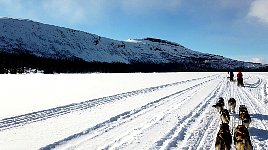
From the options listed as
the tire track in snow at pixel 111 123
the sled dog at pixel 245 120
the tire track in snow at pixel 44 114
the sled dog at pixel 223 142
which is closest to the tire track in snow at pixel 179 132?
the sled dog at pixel 223 142

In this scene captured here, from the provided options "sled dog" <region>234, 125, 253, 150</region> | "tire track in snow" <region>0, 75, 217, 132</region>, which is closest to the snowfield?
"tire track in snow" <region>0, 75, 217, 132</region>

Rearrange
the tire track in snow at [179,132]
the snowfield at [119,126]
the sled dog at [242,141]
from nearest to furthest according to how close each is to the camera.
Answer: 1. the sled dog at [242,141]
2. the tire track in snow at [179,132]
3. the snowfield at [119,126]

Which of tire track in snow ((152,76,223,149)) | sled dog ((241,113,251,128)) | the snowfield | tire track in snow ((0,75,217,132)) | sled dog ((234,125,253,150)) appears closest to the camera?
sled dog ((234,125,253,150))

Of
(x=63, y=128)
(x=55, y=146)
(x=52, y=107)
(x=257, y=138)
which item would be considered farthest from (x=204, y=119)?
(x=52, y=107)

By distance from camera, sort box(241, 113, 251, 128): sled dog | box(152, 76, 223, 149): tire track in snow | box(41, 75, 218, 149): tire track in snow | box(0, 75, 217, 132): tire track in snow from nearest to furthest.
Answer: box(152, 76, 223, 149): tire track in snow
box(41, 75, 218, 149): tire track in snow
box(241, 113, 251, 128): sled dog
box(0, 75, 217, 132): tire track in snow

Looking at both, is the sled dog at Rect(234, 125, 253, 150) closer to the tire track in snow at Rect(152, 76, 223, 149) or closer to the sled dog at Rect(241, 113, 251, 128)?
the tire track in snow at Rect(152, 76, 223, 149)

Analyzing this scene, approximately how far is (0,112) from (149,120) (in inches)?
241

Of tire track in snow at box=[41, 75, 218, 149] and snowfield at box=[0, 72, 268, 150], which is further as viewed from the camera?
tire track in snow at box=[41, 75, 218, 149]

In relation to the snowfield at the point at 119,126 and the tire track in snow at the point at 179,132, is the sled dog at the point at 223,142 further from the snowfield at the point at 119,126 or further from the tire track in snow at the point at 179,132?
the tire track in snow at the point at 179,132

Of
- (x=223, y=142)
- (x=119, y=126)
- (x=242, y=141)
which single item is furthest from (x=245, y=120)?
(x=119, y=126)

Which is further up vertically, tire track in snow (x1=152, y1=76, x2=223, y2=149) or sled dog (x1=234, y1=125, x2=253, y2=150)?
sled dog (x1=234, y1=125, x2=253, y2=150)

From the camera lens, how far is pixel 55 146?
859 cm

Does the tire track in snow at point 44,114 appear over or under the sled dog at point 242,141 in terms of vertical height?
under

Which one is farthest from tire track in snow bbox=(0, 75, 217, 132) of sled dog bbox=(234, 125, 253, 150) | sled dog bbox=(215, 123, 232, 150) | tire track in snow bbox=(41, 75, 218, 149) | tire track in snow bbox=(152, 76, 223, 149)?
sled dog bbox=(234, 125, 253, 150)
